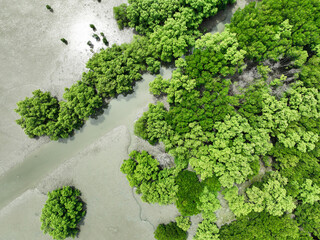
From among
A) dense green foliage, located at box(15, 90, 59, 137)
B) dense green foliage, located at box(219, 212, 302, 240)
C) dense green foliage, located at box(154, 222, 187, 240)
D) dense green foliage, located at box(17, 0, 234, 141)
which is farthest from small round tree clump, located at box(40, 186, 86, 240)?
dense green foliage, located at box(219, 212, 302, 240)

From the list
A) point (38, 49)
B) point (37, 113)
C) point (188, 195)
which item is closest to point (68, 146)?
point (37, 113)

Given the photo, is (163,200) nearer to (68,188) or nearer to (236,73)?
(68,188)

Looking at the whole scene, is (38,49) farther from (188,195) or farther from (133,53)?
(188,195)

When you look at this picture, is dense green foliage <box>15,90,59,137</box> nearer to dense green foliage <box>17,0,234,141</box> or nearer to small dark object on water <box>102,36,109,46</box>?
dense green foliage <box>17,0,234,141</box>

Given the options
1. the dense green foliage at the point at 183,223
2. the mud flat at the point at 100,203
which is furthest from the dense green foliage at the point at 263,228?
the mud flat at the point at 100,203

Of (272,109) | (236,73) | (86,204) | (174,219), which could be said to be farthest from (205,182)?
(86,204)

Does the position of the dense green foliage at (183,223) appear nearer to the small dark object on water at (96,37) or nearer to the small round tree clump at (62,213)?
the small round tree clump at (62,213)
